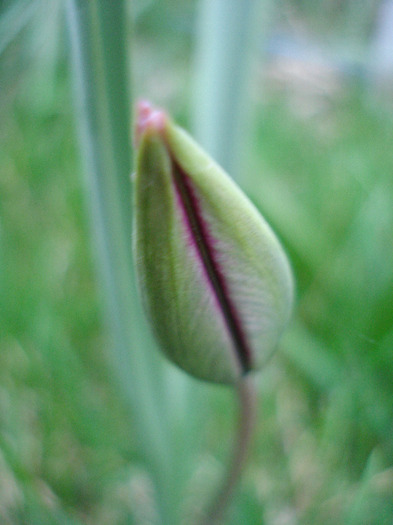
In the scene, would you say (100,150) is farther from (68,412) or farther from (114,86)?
(68,412)

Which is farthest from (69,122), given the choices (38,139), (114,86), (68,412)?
(114,86)

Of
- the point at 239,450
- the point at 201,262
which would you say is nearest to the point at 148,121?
the point at 201,262

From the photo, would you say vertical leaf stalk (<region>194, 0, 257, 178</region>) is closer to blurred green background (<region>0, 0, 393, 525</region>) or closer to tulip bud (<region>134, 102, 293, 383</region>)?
blurred green background (<region>0, 0, 393, 525</region>)

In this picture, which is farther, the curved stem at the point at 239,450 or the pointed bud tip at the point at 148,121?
the curved stem at the point at 239,450

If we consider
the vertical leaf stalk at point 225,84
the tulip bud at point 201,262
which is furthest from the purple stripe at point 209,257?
the vertical leaf stalk at point 225,84

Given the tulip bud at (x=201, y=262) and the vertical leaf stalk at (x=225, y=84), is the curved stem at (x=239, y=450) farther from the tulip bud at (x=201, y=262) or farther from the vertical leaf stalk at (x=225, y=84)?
the vertical leaf stalk at (x=225, y=84)

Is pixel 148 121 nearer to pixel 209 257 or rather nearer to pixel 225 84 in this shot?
pixel 209 257

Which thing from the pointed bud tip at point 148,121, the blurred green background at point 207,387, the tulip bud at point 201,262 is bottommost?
the blurred green background at point 207,387
